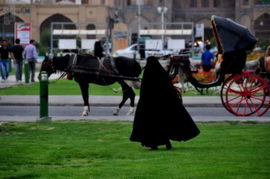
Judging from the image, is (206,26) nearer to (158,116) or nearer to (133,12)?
(133,12)

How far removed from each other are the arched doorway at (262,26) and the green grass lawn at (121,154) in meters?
80.9

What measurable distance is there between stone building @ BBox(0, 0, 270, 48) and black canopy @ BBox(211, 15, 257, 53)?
57004 millimetres

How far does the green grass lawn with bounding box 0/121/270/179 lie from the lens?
11102 mm

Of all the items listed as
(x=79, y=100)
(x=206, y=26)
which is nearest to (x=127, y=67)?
(x=79, y=100)

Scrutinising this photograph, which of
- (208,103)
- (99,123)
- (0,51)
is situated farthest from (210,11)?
(99,123)

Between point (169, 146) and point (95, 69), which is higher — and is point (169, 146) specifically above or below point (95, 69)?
below

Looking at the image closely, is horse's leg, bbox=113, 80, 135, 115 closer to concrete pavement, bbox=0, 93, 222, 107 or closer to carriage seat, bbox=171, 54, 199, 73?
carriage seat, bbox=171, 54, 199, 73

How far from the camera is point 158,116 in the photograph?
526 inches

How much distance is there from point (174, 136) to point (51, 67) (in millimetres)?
9293

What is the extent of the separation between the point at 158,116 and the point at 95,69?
8.94m

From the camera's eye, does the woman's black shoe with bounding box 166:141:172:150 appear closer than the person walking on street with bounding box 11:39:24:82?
Yes

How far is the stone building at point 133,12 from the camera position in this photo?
89188 millimetres

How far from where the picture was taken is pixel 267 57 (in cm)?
2259

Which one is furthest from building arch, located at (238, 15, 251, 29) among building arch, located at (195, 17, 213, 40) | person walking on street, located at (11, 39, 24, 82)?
person walking on street, located at (11, 39, 24, 82)
